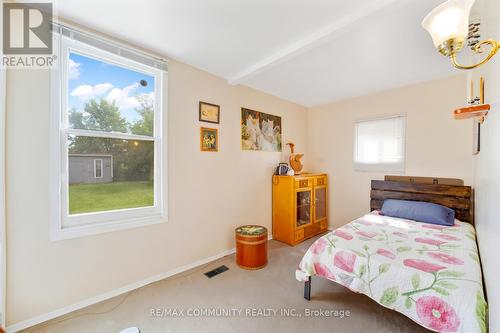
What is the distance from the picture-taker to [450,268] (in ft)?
4.51

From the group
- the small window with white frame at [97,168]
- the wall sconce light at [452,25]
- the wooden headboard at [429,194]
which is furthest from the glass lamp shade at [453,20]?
the wooden headboard at [429,194]

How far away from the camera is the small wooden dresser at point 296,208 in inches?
127

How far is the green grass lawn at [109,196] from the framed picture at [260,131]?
146 cm

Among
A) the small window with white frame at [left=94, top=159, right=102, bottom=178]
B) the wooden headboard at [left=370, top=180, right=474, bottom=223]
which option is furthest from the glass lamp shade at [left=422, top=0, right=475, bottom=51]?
the wooden headboard at [left=370, top=180, right=474, bottom=223]

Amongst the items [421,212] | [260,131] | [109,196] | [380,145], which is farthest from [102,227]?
[380,145]

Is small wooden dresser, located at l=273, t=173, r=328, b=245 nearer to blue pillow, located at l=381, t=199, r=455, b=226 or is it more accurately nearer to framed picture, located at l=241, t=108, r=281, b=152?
framed picture, located at l=241, t=108, r=281, b=152

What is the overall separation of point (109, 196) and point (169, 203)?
0.57 m

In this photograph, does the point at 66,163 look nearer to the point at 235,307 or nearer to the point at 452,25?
the point at 235,307

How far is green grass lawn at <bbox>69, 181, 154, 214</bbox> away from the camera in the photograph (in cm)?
185

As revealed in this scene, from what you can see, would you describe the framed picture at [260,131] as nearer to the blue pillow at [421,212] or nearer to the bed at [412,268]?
the bed at [412,268]

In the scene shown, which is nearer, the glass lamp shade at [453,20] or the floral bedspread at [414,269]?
the glass lamp shade at [453,20]

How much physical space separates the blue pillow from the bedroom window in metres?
0.71

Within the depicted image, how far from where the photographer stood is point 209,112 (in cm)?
268

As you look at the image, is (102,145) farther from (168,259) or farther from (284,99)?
(284,99)
